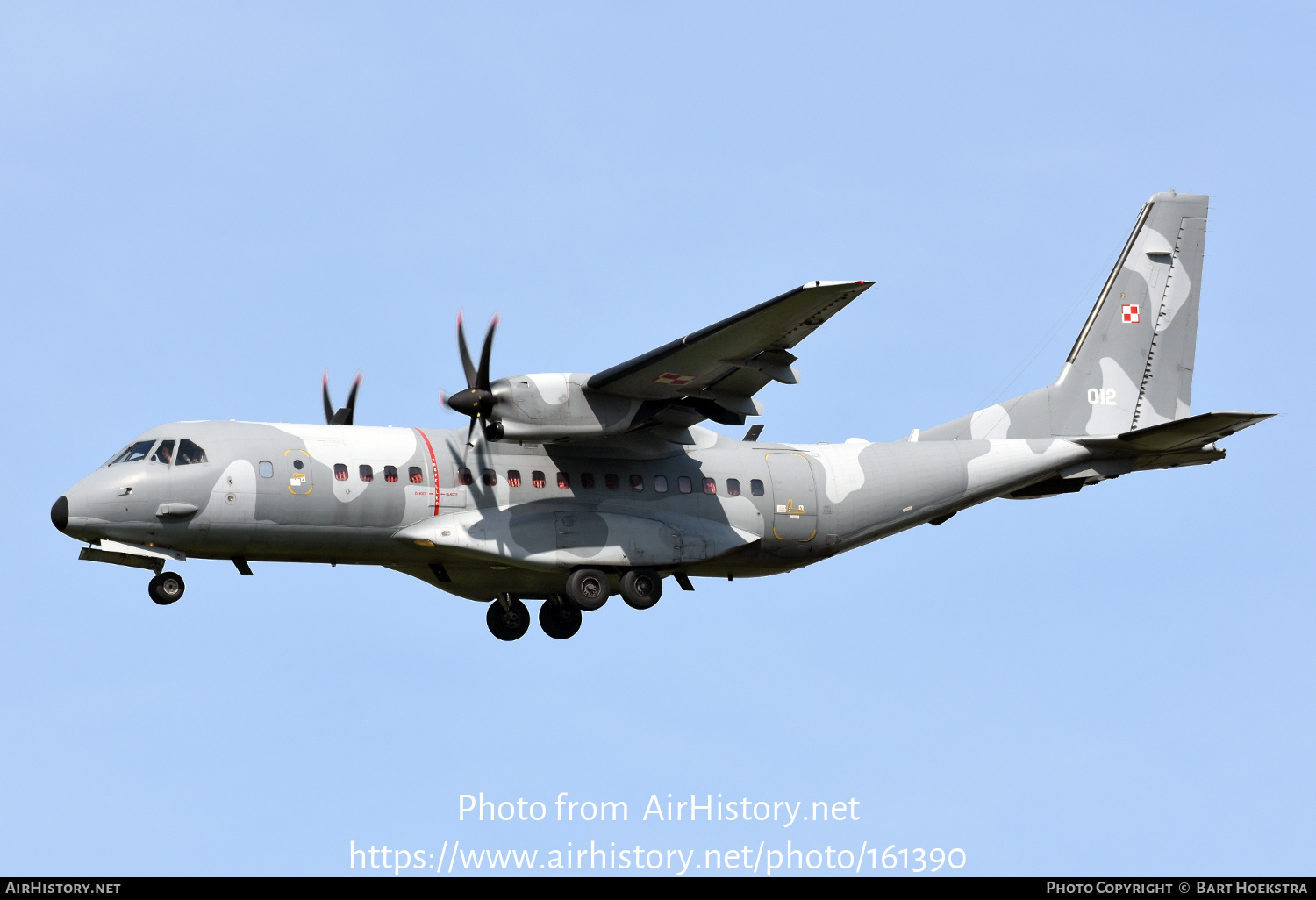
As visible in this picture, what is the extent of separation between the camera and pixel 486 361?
78.9ft

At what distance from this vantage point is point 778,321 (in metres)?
22.8

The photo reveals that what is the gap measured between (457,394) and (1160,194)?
13.2 m

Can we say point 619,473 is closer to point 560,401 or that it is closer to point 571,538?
point 571,538

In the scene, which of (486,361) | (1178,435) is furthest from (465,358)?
(1178,435)

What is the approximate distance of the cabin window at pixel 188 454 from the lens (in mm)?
23359

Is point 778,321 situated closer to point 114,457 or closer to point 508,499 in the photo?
point 508,499

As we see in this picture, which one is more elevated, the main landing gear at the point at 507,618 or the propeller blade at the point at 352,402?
the propeller blade at the point at 352,402

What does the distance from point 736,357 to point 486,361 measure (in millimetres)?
3453

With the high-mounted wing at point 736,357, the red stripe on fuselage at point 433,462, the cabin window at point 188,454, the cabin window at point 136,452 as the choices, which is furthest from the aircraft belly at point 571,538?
the cabin window at point 136,452

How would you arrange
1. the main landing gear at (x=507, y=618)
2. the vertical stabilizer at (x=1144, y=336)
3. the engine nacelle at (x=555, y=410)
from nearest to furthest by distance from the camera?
the engine nacelle at (x=555, y=410) → the main landing gear at (x=507, y=618) → the vertical stabilizer at (x=1144, y=336)

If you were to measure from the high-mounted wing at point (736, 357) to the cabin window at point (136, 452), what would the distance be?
5.99 meters

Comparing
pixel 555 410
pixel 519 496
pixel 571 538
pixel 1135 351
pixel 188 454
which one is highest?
pixel 1135 351

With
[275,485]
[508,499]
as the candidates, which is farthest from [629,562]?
[275,485]

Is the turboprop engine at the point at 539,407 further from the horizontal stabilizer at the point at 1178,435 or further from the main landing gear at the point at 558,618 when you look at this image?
the horizontal stabilizer at the point at 1178,435
